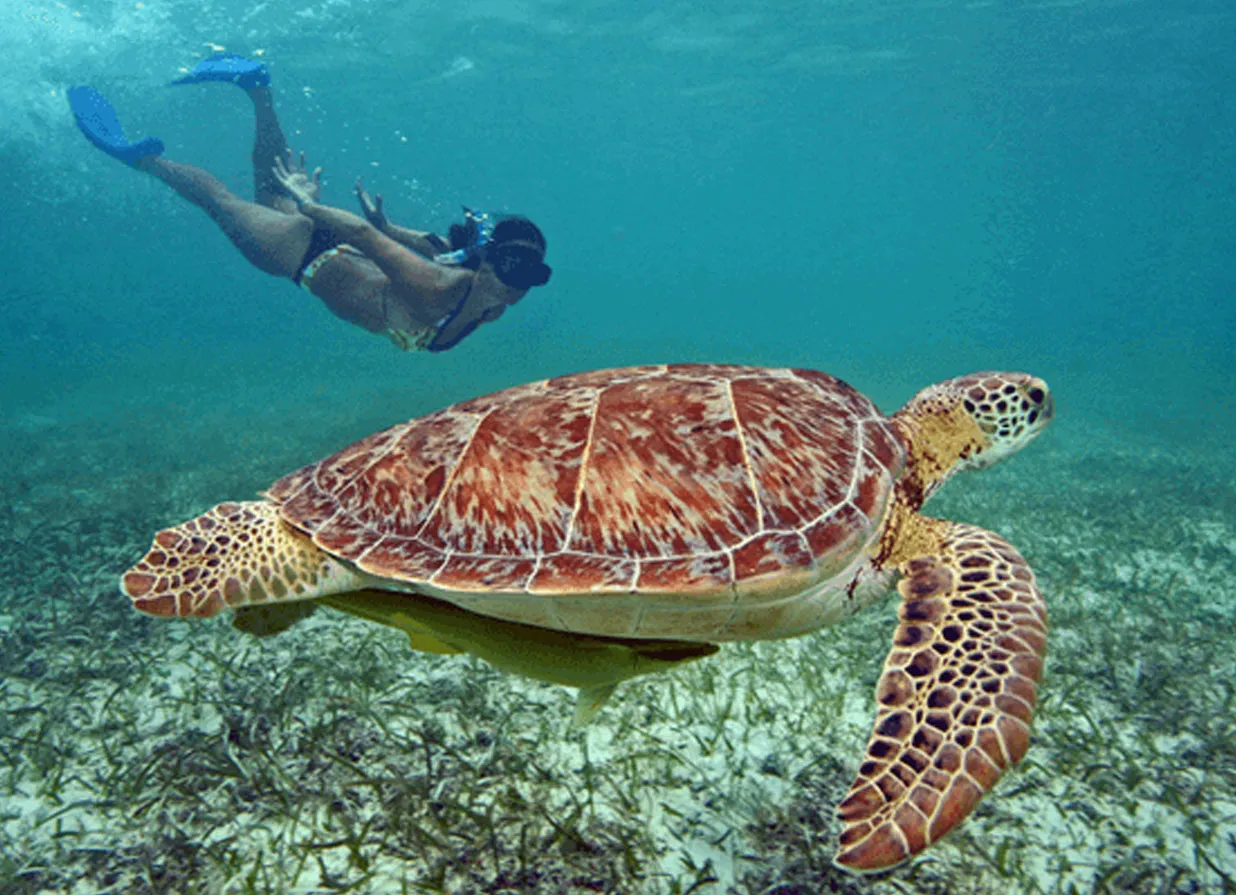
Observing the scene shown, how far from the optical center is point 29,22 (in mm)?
25188

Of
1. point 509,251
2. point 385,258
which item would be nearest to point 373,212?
point 385,258

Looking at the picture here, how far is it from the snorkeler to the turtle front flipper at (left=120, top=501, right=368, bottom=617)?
18.9 feet

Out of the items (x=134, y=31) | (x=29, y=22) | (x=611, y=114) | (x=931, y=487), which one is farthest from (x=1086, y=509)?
(x=611, y=114)

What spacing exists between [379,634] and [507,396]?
218cm

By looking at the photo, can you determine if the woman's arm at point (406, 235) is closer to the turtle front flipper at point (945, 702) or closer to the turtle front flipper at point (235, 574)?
the turtle front flipper at point (235, 574)

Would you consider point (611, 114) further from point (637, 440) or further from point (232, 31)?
point (637, 440)

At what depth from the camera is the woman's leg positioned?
9070 millimetres

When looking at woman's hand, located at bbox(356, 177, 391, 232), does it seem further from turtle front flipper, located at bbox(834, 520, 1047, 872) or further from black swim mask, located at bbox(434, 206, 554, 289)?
turtle front flipper, located at bbox(834, 520, 1047, 872)

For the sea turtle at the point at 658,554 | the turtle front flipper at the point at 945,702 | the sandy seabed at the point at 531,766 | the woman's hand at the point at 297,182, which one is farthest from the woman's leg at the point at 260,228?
the turtle front flipper at the point at 945,702

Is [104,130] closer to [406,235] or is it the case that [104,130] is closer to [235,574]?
[406,235]

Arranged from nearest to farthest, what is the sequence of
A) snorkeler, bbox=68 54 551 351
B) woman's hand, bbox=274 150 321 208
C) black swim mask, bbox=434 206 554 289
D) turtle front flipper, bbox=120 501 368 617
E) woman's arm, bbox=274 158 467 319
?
turtle front flipper, bbox=120 501 368 617
black swim mask, bbox=434 206 554 289
snorkeler, bbox=68 54 551 351
woman's arm, bbox=274 158 467 319
woman's hand, bbox=274 150 321 208

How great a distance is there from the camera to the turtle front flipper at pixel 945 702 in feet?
5.88

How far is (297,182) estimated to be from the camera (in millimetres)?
10391

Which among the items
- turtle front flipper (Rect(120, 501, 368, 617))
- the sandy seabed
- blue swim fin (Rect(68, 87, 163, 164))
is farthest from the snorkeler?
turtle front flipper (Rect(120, 501, 368, 617))
